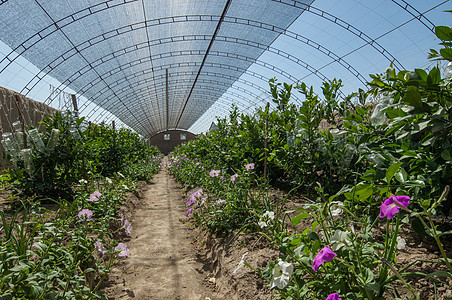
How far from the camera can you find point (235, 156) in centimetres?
438

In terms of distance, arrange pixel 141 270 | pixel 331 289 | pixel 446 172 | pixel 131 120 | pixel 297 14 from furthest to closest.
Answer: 1. pixel 131 120
2. pixel 297 14
3. pixel 141 270
4. pixel 446 172
5. pixel 331 289

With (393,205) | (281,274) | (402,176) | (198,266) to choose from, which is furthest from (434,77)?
(198,266)

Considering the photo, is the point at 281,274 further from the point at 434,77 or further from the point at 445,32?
the point at 445,32

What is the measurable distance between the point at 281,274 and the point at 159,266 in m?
1.75

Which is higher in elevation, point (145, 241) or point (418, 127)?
point (418, 127)

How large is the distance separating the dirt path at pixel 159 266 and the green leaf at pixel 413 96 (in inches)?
70.3

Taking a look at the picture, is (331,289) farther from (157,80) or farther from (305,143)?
(157,80)

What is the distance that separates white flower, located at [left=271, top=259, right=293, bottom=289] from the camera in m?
1.17

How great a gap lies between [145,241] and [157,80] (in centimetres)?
1423

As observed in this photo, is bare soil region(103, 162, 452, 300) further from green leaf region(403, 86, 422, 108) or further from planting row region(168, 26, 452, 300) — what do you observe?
green leaf region(403, 86, 422, 108)

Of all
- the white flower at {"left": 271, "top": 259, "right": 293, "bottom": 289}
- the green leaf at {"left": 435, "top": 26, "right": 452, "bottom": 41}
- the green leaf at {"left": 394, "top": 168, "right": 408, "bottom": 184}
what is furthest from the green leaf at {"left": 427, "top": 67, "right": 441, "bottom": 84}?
the white flower at {"left": 271, "top": 259, "right": 293, "bottom": 289}

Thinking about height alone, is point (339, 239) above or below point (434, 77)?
below

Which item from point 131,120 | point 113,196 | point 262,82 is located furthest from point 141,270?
point 131,120

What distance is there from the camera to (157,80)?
1628cm
